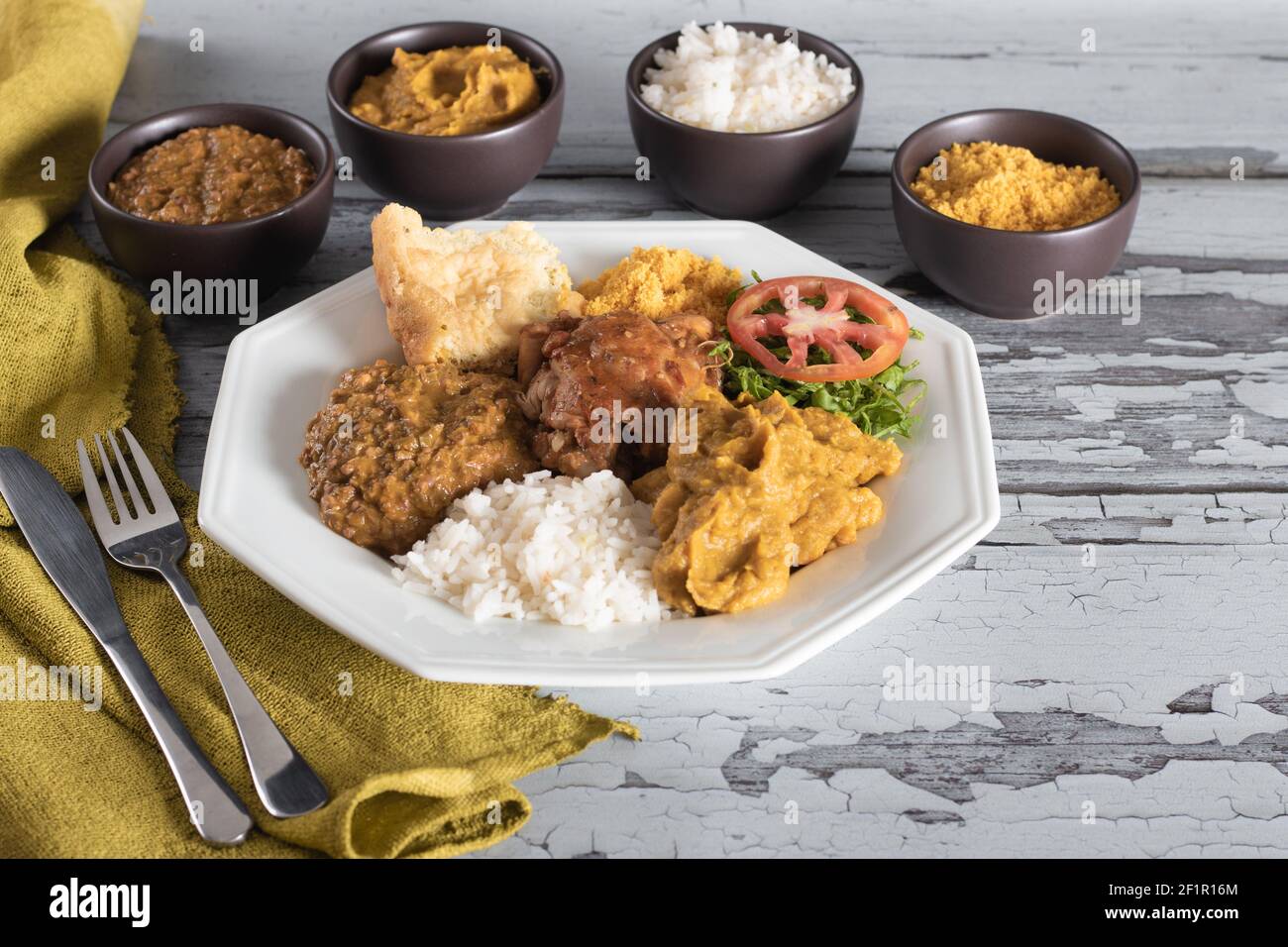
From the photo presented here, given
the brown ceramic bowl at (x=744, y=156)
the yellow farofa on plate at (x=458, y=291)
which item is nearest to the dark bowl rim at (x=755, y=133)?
the brown ceramic bowl at (x=744, y=156)

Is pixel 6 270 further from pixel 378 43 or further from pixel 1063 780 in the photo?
pixel 1063 780

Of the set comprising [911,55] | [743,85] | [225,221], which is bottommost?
[225,221]

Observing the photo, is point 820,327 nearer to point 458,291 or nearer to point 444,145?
point 458,291

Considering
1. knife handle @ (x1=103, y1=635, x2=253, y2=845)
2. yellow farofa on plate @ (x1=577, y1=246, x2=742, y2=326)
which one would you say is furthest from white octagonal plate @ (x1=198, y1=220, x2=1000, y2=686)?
knife handle @ (x1=103, y1=635, x2=253, y2=845)

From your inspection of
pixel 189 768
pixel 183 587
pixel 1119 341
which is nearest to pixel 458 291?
pixel 183 587

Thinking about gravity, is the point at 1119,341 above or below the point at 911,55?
below

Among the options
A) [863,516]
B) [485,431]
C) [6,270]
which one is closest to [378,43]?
[6,270]

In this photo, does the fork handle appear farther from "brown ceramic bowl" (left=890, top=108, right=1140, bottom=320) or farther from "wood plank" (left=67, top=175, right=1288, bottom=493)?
"brown ceramic bowl" (left=890, top=108, right=1140, bottom=320)
